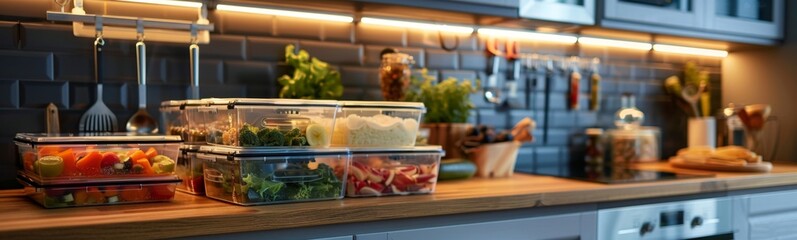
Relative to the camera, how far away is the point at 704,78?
3.16 meters

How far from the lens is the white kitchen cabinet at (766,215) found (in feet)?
7.54

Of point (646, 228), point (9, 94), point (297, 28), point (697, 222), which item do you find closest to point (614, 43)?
point (697, 222)

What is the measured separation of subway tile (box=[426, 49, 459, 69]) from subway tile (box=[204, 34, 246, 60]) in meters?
0.66

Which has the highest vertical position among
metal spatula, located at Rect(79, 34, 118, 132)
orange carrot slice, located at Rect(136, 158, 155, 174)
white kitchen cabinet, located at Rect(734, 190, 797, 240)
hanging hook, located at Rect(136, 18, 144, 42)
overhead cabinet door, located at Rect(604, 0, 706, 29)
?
overhead cabinet door, located at Rect(604, 0, 706, 29)

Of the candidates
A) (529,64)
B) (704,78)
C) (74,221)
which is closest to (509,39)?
(529,64)

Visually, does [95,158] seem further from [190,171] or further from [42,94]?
[42,94]

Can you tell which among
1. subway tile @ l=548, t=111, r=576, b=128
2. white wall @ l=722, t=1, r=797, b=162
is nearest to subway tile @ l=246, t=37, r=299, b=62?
Result: subway tile @ l=548, t=111, r=576, b=128

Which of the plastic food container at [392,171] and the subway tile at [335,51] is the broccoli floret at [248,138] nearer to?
the plastic food container at [392,171]

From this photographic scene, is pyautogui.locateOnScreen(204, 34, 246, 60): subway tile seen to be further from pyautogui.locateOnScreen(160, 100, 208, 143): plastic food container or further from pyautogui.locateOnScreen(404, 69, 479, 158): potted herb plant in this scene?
pyautogui.locateOnScreen(404, 69, 479, 158): potted herb plant

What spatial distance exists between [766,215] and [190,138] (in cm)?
179

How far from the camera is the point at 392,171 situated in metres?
1.75

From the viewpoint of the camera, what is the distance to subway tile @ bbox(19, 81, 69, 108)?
71.9 inches

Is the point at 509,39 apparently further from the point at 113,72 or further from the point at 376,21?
the point at 113,72

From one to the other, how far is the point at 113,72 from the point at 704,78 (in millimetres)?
2369
